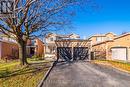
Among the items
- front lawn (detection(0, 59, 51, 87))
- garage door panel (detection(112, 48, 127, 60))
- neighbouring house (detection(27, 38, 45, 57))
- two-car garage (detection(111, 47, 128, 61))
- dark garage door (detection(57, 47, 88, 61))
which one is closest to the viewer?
front lawn (detection(0, 59, 51, 87))

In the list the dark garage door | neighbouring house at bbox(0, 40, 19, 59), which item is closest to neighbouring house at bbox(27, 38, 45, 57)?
neighbouring house at bbox(0, 40, 19, 59)

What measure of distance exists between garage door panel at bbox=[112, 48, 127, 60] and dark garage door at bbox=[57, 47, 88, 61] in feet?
14.4

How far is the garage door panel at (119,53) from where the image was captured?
37812mm

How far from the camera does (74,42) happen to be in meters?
39.0

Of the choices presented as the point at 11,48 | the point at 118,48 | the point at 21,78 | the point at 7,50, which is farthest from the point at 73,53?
the point at 21,78

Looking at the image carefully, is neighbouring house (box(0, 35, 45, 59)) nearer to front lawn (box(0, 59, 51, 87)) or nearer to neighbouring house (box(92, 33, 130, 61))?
front lawn (box(0, 59, 51, 87))

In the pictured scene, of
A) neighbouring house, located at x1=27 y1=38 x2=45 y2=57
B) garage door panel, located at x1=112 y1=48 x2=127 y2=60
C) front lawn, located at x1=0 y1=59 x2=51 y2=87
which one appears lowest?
front lawn, located at x1=0 y1=59 x2=51 y2=87

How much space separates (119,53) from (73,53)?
7172 millimetres

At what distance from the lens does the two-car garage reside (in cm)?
3769

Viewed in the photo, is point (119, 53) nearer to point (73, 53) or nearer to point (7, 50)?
point (73, 53)

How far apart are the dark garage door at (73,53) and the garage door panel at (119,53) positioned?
14.4 ft

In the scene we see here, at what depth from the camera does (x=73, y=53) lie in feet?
126

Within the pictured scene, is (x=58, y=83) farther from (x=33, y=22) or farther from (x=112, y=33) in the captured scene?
(x=112, y=33)

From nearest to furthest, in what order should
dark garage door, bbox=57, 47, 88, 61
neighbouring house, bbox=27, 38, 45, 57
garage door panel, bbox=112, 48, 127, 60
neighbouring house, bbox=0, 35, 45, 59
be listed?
garage door panel, bbox=112, 48, 127, 60
dark garage door, bbox=57, 47, 88, 61
neighbouring house, bbox=0, 35, 45, 59
neighbouring house, bbox=27, 38, 45, 57
